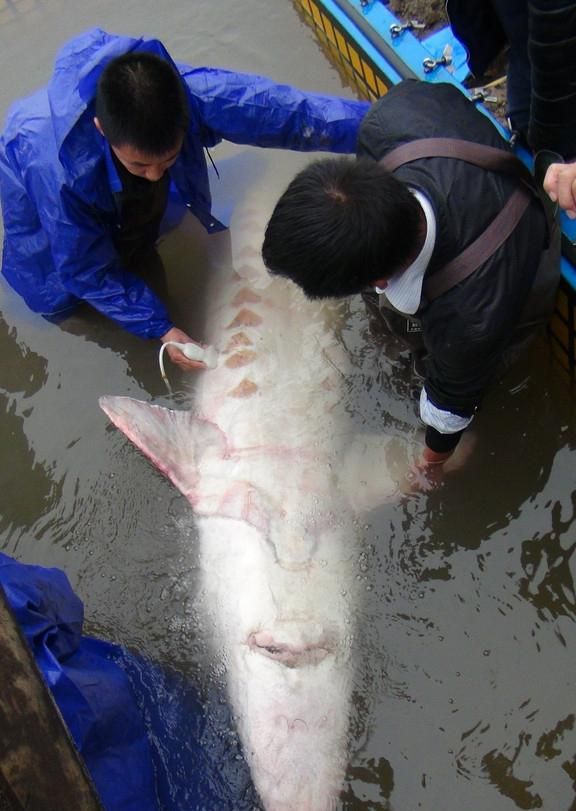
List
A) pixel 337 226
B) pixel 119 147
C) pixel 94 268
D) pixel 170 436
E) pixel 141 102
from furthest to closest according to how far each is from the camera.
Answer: pixel 94 268
pixel 170 436
pixel 119 147
pixel 141 102
pixel 337 226

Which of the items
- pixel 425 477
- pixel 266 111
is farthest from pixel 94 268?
pixel 425 477

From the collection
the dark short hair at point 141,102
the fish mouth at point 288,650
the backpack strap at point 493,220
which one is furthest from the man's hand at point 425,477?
the dark short hair at point 141,102

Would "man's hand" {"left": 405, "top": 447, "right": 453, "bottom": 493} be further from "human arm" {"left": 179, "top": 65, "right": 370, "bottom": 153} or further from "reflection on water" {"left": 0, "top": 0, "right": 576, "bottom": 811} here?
"human arm" {"left": 179, "top": 65, "right": 370, "bottom": 153}

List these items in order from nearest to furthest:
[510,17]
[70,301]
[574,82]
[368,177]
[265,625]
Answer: [368,177] → [574,82] → [510,17] → [265,625] → [70,301]

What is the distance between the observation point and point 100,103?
9.60 feet

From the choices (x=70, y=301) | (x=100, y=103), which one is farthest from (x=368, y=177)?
(x=70, y=301)

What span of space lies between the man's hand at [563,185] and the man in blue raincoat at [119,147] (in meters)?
1.39

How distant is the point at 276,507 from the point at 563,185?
168cm

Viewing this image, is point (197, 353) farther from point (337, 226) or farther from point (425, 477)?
point (337, 226)

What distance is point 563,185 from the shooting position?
224 cm

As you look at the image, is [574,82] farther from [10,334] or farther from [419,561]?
[10,334]

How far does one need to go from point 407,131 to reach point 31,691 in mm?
2005

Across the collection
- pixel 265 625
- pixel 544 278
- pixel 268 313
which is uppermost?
pixel 544 278

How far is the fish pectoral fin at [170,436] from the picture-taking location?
3.35 metres
